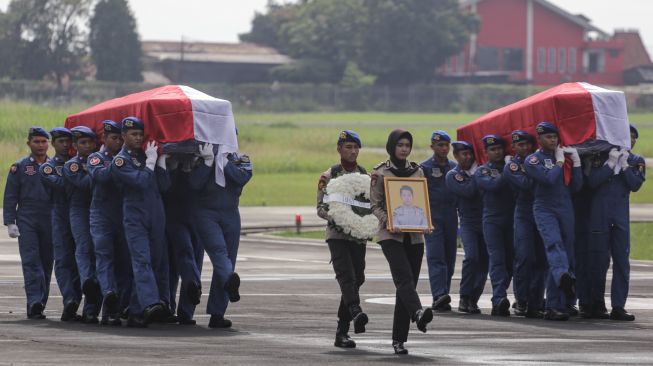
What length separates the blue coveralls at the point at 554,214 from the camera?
51.3ft

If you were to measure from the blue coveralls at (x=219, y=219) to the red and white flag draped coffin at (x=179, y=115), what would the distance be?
0.98 feet

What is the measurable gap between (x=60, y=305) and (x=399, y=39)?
311 ft

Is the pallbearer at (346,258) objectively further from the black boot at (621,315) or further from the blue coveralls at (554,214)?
the black boot at (621,315)

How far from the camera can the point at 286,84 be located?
106 metres

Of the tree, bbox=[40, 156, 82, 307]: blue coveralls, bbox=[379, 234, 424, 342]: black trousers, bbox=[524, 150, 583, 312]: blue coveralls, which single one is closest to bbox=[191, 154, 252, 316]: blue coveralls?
bbox=[40, 156, 82, 307]: blue coveralls

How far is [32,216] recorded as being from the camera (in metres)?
15.9

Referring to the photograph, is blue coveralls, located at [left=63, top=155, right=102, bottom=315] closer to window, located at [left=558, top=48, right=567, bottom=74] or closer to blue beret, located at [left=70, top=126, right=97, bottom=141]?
blue beret, located at [left=70, top=126, right=97, bottom=141]

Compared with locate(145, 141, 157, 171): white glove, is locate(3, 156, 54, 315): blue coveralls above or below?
below

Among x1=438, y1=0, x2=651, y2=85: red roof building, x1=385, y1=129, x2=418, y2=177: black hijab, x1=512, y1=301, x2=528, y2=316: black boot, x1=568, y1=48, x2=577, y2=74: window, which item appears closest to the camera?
x1=385, y1=129, x2=418, y2=177: black hijab

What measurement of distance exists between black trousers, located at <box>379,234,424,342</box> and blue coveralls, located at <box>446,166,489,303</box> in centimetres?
390

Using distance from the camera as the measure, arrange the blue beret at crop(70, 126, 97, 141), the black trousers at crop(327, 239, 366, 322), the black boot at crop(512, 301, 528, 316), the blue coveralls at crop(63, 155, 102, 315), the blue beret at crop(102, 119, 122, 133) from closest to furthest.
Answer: the black trousers at crop(327, 239, 366, 322) → the blue beret at crop(102, 119, 122, 133) → the blue coveralls at crop(63, 155, 102, 315) → the blue beret at crop(70, 126, 97, 141) → the black boot at crop(512, 301, 528, 316)

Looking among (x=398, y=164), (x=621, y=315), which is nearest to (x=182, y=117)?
(x=398, y=164)

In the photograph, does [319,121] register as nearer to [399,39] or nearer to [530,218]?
[399,39]

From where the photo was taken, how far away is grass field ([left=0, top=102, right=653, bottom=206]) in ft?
140
